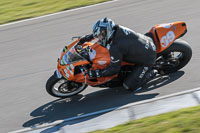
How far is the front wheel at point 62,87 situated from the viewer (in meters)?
6.98

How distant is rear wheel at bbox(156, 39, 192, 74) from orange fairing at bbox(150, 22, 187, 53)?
0.54 ft

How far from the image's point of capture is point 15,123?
6883mm

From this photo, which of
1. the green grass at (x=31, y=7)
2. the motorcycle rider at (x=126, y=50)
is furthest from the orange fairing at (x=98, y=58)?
the green grass at (x=31, y=7)

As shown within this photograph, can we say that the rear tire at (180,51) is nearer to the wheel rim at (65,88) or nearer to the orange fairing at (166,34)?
the orange fairing at (166,34)

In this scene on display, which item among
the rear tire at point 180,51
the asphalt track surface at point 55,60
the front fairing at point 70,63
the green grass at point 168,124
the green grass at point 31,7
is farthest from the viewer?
the green grass at point 31,7

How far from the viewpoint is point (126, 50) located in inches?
268

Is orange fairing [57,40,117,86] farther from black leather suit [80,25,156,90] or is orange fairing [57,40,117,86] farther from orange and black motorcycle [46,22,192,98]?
black leather suit [80,25,156,90]

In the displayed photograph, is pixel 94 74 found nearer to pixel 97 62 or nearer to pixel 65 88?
pixel 97 62

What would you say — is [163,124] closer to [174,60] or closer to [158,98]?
[158,98]

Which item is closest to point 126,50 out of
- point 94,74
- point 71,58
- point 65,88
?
point 94,74

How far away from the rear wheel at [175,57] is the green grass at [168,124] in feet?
5.71

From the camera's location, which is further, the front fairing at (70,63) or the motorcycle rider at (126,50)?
the front fairing at (70,63)

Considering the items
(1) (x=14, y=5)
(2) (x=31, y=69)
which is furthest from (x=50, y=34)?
(1) (x=14, y=5)

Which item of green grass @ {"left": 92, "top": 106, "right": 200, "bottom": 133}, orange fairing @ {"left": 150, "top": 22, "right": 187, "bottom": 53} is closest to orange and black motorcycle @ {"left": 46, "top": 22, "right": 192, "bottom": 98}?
orange fairing @ {"left": 150, "top": 22, "right": 187, "bottom": 53}
